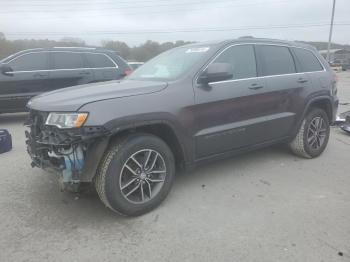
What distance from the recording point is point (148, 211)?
357 cm

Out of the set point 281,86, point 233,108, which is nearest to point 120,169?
point 233,108

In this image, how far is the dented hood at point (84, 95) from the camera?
3.25 meters

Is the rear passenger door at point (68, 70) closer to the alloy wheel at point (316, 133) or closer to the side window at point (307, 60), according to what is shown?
the side window at point (307, 60)

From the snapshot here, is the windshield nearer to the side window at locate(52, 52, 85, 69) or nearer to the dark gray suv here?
the dark gray suv

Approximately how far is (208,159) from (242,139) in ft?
1.83

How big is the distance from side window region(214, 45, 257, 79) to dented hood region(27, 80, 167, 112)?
98 centimetres

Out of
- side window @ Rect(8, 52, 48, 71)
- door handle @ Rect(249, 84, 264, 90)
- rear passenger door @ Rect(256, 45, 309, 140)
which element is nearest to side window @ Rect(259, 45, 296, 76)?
rear passenger door @ Rect(256, 45, 309, 140)

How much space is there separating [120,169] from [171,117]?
74 cm

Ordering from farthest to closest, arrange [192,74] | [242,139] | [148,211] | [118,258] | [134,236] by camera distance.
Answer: [242,139] < [192,74] < [148,211] < [134,236] < [118,258]

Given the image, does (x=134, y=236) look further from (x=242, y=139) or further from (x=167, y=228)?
(x=242, y=139)

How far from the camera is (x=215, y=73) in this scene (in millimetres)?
3826

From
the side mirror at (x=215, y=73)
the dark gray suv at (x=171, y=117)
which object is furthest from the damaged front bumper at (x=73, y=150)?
the side mirror at (x=215, y=73)

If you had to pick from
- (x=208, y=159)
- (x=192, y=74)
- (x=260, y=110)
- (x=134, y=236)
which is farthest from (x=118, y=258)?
(x=260, y=110)

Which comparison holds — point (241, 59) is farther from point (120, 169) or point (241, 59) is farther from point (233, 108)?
point (120, 169)
